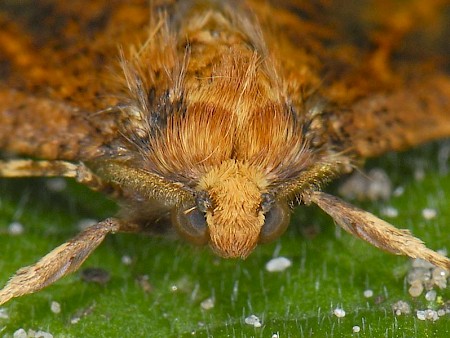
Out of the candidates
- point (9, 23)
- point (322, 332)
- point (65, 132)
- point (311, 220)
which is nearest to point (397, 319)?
point (322, 332)

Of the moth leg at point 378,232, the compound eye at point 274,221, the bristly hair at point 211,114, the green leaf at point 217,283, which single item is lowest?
the green leaf at point 217,283

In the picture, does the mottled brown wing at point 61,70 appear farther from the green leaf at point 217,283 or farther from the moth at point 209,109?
the green leaf at point 217,283

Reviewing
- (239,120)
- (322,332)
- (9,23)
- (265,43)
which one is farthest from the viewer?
(9,23)

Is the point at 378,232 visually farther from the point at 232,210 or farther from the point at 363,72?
the point at 363,72

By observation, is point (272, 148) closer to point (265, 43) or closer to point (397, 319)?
point (265, 43)

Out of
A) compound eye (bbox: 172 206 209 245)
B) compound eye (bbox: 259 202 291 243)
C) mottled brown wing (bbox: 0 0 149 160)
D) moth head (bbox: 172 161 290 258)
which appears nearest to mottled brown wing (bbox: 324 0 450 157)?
compound eye (bbox: 259 202 291 243)

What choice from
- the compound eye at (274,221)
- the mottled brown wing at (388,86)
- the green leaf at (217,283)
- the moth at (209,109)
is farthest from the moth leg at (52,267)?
the mottled brown wing at (388,86)

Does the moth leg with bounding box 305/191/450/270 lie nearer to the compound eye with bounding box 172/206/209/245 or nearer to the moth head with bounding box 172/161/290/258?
the moth head with bounding box 172/161/290/258

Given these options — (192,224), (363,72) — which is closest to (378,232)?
(192,224)
